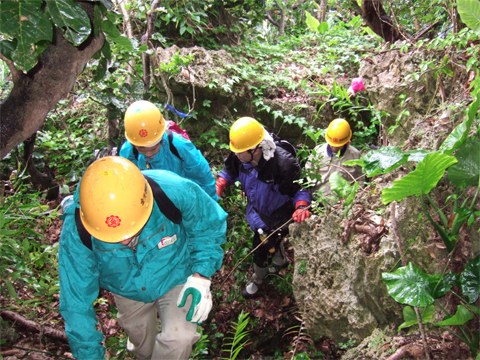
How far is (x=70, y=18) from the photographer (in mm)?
1461

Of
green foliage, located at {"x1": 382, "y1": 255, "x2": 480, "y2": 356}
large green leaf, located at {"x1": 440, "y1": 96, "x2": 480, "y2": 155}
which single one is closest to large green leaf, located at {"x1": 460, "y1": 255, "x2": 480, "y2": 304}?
green foliage, located at {"x1": 382, "y1": 255, "x2": 480, "y2": 356}

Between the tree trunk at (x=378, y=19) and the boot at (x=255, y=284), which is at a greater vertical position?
the tree trunk at (x=378, y=19)

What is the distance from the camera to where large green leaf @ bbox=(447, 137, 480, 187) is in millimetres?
1953

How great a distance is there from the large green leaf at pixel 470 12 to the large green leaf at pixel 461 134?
793 mm

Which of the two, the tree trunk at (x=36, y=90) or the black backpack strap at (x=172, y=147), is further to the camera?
the black backpack strap at (x=172, y=147)

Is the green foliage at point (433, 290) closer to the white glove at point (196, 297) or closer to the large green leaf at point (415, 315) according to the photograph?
the large green leaf at point (415, 315)

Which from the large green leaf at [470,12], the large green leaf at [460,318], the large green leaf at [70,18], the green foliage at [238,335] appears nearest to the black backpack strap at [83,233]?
the large green leaf at [70,18]

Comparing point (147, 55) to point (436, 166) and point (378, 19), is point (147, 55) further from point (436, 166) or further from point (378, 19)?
point (436, 166)

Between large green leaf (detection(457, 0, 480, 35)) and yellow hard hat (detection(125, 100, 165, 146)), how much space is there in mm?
2730

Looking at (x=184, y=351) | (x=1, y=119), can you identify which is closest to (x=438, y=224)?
(x=184, y=351)

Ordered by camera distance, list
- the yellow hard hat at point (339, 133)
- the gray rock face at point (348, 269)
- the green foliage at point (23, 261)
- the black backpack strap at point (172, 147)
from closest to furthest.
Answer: the gray rock face at point (348, 269) < the green foliage at point (23, 261) < the black backpack strap at point (172, 147) < the yellow hard hat at point (339, 133)

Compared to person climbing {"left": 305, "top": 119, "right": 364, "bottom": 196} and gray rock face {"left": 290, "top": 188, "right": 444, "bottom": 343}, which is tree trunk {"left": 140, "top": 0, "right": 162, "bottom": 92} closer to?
person climbing {"left": 305, "top": 119, "right": 364, "bottom": 196}

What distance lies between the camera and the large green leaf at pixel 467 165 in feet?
6.41

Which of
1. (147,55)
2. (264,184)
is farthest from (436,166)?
(147,55)
